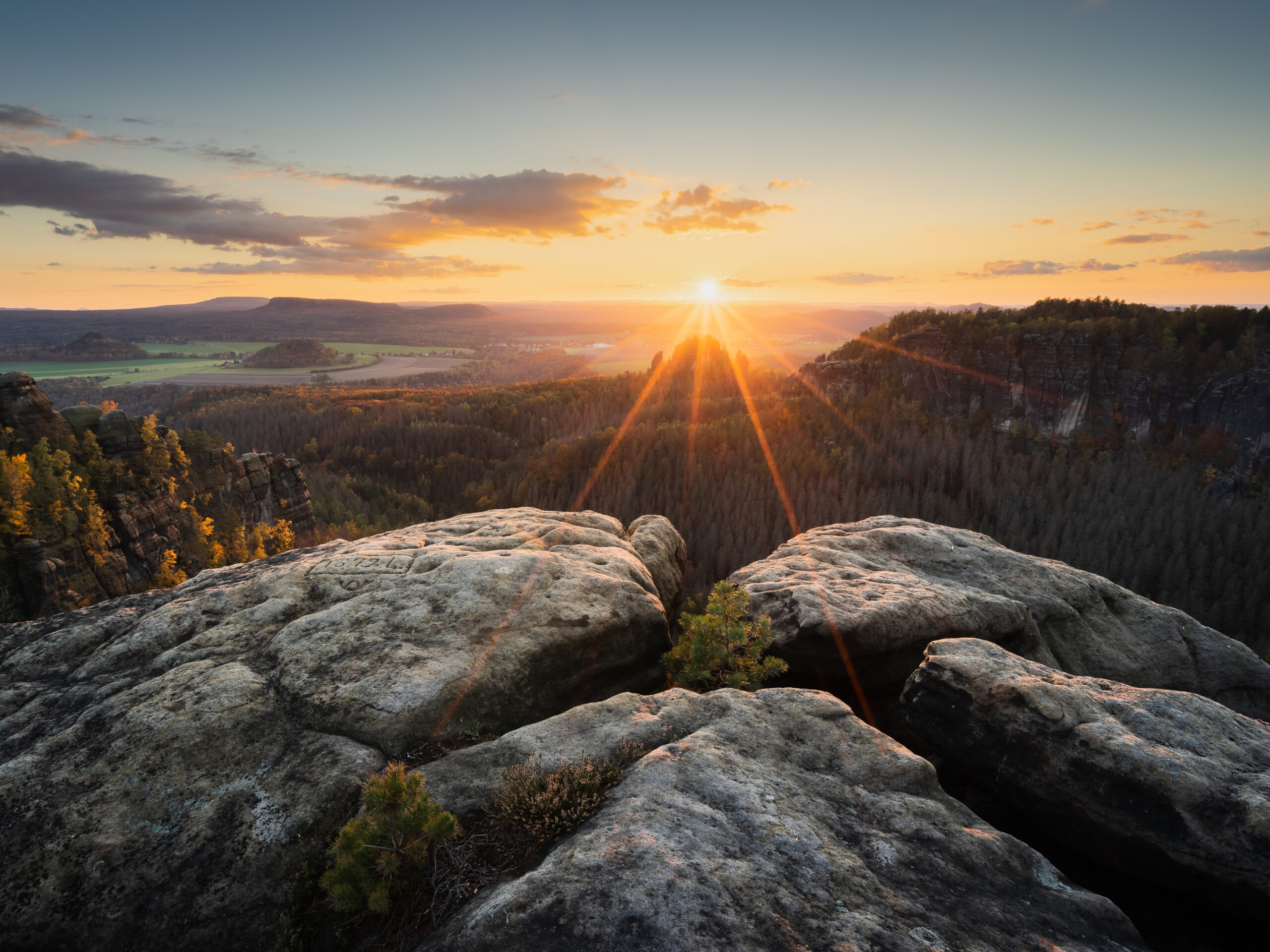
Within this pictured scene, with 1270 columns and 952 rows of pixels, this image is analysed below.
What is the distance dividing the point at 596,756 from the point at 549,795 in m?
2.42

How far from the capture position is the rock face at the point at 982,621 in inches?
821

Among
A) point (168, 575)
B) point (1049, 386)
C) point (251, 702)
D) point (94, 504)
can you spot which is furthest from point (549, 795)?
point (1049, 386)

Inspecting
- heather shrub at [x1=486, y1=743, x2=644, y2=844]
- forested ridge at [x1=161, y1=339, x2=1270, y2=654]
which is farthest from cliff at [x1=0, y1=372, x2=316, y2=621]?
heather shrub at [x1=486, y1=743, x2=644, y2=844]

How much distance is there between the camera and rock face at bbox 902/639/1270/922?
37.1 feet

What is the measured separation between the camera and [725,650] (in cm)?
1847

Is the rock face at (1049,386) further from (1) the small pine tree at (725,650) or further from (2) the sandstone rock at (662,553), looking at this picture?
(1) the small pine tree at (725,650)

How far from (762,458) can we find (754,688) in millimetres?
120732

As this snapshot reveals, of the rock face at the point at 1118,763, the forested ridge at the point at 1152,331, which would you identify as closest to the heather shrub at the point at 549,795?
the rock face at the point at 1118,763

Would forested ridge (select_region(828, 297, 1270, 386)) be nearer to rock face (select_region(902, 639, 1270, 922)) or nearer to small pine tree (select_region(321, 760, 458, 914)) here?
rock face (select_region(902, 639, 1270, 922))

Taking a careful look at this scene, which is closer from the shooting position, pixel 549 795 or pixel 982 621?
pixel 549 795

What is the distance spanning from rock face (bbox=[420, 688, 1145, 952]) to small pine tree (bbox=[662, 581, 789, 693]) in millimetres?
3652

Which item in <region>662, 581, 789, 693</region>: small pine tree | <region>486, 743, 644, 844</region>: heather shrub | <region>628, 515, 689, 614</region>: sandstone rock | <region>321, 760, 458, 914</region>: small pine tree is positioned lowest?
<region>628, 515, 689, 614</region>: sandstone rock

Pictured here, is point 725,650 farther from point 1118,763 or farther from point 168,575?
point 168,575

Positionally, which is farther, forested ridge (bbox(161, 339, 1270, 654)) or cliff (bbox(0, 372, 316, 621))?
forested ridge (bbox(161, 339, 1270, 654))
